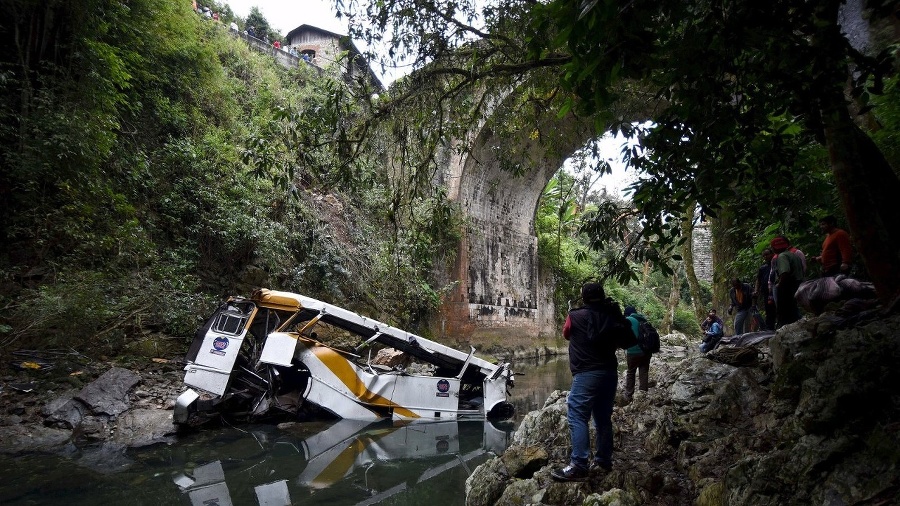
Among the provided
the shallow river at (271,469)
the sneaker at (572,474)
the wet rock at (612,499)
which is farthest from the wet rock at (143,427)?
the wet rock at (612,499)

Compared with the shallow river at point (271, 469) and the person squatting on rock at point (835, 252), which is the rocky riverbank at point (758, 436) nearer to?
the person squatting on rock at point (835, 252)

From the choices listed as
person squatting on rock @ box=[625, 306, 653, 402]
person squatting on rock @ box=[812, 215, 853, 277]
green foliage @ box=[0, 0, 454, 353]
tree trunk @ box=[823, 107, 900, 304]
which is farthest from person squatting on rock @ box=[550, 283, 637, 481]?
green foliage @ box=[0, 0, 454, 353]

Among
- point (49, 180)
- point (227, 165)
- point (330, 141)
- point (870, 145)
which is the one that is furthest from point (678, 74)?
point (227, 165)

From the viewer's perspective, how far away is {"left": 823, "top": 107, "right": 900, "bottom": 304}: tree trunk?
2969mm

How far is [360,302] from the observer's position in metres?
12.0

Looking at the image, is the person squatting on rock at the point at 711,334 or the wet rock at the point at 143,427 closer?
the wet rock at the point at 143,427

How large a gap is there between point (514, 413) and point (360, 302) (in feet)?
16.5

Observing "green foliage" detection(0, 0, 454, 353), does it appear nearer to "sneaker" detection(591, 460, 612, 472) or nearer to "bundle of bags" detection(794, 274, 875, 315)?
"sneaker" detection(591, 460, 612, 472)

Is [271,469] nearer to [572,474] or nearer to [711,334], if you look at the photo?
[572,474]

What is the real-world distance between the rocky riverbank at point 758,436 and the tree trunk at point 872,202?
270mm

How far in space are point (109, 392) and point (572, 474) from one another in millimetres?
6319

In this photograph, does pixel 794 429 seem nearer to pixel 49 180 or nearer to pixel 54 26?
pixel 49 180

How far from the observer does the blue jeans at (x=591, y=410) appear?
3.48 meters

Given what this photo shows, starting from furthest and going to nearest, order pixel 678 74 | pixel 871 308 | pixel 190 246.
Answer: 1. pixel 190 246
2. pixel 871 308
3. pixel 678 74
